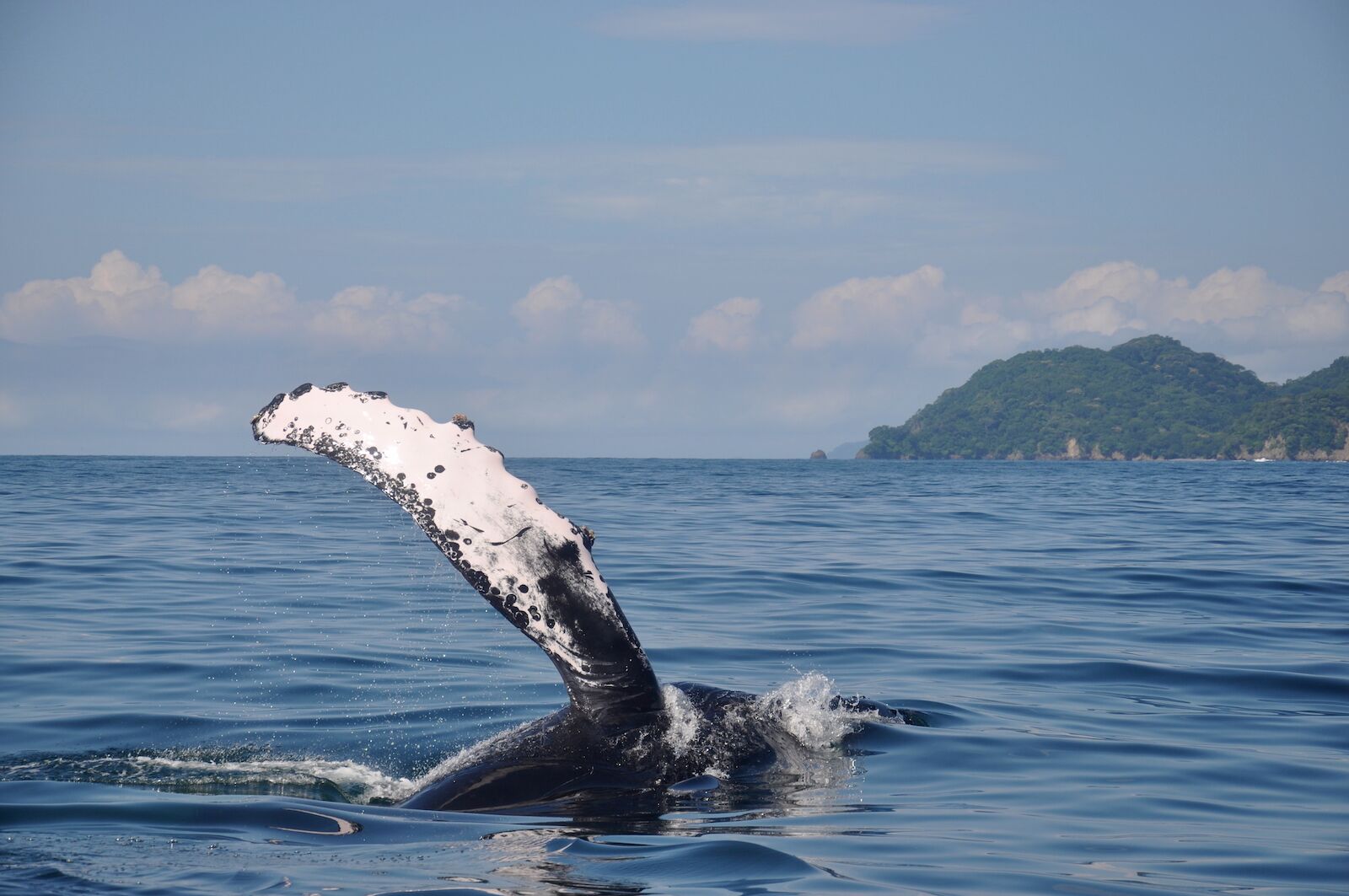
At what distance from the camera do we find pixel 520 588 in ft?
17.7

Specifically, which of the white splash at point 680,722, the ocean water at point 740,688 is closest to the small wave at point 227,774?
the ocean water at point 740,688

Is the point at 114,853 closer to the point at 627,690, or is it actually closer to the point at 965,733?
the point at 627,690

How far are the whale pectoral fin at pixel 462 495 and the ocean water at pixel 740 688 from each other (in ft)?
2.97

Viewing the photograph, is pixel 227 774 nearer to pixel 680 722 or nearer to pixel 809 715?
pixel 680 722

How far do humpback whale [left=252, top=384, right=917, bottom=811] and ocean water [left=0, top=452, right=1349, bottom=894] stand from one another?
279 millimetres

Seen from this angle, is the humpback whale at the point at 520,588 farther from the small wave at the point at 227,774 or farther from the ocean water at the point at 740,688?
the small wave at the point at 227,774

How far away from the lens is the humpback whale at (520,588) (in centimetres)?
536

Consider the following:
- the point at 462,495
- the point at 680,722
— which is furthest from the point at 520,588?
the point at 680,722

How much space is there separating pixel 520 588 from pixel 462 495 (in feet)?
1.45

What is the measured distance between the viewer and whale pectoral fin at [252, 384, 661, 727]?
5.34m

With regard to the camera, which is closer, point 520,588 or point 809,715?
point 520,588

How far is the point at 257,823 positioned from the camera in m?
5.26

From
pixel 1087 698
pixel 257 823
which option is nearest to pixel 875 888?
pixel 257 823

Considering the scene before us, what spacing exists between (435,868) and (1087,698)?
18.6 ft
